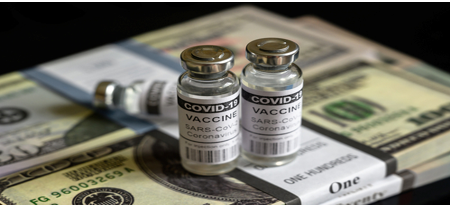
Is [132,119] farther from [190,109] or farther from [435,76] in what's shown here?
[435,76]

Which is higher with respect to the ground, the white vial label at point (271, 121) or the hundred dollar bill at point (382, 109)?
the white vial label at point (271, 121)

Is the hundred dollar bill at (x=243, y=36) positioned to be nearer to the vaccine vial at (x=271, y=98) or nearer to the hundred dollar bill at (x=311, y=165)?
the hundred dollar bill at (x=311, y=165)

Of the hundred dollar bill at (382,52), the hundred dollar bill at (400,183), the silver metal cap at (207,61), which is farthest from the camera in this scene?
the hundred dollar bill at (382,52)

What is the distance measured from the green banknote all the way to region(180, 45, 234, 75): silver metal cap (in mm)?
188

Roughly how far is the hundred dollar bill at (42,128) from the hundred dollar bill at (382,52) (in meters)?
0.62

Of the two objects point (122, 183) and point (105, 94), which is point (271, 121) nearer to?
point (122, 183)

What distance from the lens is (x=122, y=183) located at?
35.5 inches

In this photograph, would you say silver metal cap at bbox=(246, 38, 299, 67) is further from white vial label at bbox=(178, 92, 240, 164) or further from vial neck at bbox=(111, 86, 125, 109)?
vial neck at bbox=(111, 86, 125, 109)

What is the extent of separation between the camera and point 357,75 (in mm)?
1254

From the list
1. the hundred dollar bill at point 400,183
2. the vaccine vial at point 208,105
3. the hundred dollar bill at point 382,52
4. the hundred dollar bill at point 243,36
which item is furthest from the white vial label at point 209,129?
the hundred dollar bill at point 382,52

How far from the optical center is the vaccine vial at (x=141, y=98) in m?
1.07

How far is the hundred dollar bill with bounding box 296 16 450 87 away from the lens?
4.14 feet

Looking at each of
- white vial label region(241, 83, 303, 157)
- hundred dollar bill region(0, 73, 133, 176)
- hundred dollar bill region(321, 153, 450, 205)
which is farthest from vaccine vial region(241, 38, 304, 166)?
hundred dollar bill region(0, 73, 133, 176)

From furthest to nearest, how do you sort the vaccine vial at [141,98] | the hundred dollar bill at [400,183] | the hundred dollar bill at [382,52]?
the hundred dollar bill at [382,52] < the vaccine vial at [141,98] < the hundred dollar bill at [400,183]
